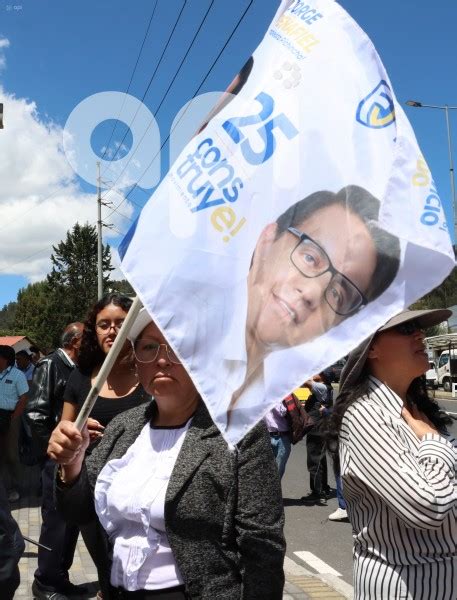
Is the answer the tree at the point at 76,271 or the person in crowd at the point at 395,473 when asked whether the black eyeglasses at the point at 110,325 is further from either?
the tree at the point at 76,271

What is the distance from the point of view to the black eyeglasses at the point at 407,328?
2.44 metres

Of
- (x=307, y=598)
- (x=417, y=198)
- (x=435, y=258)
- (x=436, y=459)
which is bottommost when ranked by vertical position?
(x=307, y=598)

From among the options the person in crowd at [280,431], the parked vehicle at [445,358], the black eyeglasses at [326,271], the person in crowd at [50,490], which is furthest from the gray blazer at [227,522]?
the parked vehicle at [445,358]

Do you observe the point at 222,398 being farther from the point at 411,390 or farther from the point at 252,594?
the point at 411,390

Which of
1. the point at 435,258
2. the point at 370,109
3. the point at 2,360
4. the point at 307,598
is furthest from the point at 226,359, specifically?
the point at 2,360

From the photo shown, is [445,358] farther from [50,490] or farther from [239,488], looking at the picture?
[239,488]

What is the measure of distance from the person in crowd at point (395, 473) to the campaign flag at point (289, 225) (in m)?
0.67

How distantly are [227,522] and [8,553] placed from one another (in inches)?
37.1

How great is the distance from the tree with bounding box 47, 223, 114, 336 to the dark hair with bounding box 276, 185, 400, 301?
8539cm

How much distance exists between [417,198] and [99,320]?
2.56 metres

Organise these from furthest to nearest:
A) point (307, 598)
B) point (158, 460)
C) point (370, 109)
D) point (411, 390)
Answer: point (307, 598), point (411, 390), point (158, 460), point (370, 109)

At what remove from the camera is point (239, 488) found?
7.00 ft

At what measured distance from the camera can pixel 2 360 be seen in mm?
7750

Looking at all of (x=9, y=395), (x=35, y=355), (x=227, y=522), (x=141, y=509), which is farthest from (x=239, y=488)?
(x=35, y=355)
